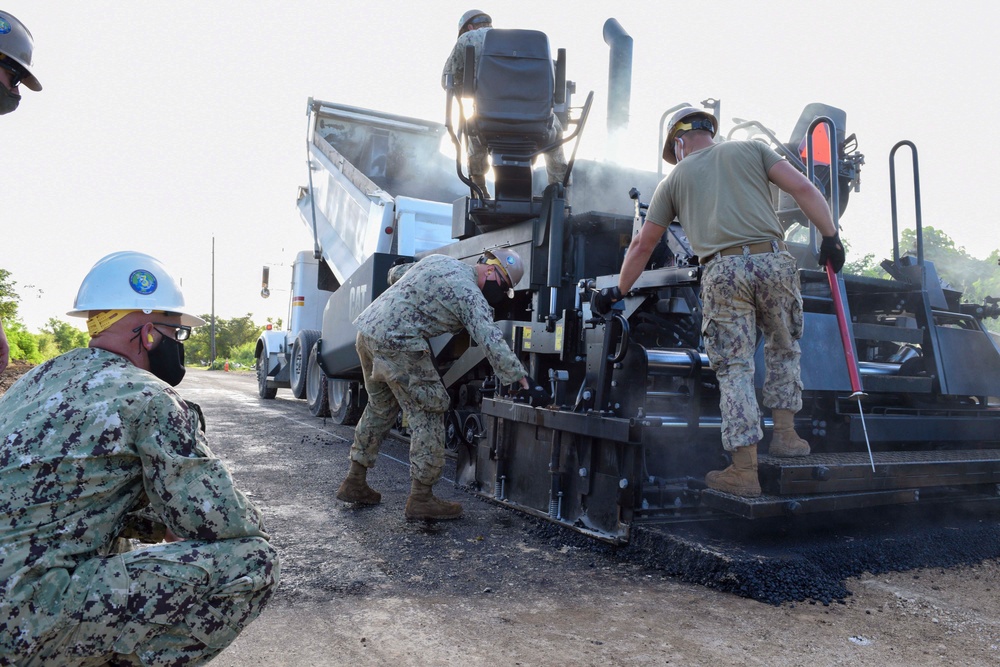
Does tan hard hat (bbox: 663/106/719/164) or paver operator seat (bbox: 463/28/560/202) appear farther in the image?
paver operator seat (bbox: 463/28/560/202)

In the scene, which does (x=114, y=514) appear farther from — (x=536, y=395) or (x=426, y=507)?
(x=426, y=507)

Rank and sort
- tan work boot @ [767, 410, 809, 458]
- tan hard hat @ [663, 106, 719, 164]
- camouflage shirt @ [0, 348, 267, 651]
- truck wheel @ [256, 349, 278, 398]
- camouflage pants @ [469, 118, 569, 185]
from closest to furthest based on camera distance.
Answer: camouflage shirt @ [0, 348, 267, 651]
tan work boot @ [767, 410, 809, 458]
tan hard hat @ [663, 106, 719, 164]
camouflage pants @ [469, 118, 569, 185]
truck wheel @ [256, 349, 278, 398]

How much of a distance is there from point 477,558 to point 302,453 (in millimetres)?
3393

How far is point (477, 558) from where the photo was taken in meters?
3.60

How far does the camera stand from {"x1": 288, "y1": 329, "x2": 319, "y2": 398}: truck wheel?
1030cm

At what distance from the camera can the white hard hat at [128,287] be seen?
1833mm

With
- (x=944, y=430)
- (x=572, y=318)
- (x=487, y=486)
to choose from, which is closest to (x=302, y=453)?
(x=487, y=486)

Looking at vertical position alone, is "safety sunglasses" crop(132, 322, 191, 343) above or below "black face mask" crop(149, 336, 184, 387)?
above

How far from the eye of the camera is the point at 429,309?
434cm

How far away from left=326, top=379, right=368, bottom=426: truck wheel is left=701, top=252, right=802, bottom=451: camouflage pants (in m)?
5.24

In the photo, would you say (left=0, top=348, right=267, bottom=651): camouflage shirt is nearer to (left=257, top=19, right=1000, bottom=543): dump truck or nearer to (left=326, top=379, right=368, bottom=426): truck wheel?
(left=257, top=19, right=1000, bottom=543): dump truck

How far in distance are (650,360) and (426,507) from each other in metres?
1.51

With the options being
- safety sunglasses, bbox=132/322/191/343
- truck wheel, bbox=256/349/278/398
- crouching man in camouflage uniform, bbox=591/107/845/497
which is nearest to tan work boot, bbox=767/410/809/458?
crouching man in camouflage uniform, bbox=591/107/845/497

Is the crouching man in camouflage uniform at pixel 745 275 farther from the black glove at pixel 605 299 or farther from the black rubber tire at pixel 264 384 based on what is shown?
the black rubber tire at pixel 264 384
